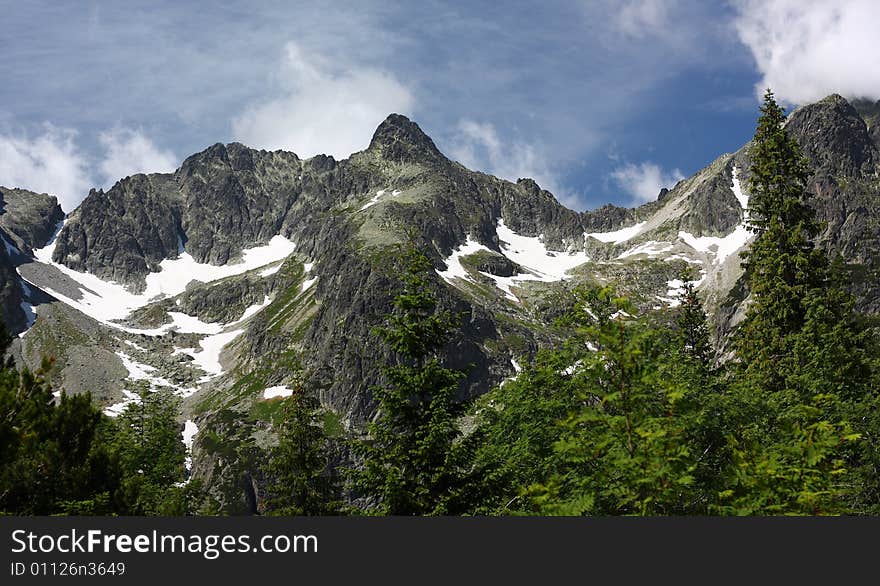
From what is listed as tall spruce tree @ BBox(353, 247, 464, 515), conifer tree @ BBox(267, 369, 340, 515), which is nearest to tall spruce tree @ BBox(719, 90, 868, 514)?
tall spruce tree @ BBox(353, 247, 464, 515)

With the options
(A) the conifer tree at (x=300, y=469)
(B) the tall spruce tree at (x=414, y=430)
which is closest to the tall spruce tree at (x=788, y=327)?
(B) the tall spruce tree at (x=414, y=430)

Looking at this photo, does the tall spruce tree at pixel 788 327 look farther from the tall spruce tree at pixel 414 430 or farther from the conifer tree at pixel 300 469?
the conifer tree at pixel 300 469

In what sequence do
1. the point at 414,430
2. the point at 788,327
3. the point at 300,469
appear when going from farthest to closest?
the point at 300,469 → the point at 788,327 → the point at 414,430

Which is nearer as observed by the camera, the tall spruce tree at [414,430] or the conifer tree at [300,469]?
the tall spruce tree at [414,430]

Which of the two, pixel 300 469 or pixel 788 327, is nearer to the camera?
pixel 788 327

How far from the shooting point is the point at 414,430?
21109 millimetres

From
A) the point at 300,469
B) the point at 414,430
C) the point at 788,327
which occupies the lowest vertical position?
the point at 414,430

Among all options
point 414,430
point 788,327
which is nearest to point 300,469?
point 414,430

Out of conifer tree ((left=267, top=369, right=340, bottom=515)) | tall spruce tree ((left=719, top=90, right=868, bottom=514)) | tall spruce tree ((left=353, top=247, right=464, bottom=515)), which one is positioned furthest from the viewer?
conifer tree ((left=267, top=369, right=340, bottom=515))

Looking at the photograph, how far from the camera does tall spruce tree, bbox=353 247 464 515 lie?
19.6 meters

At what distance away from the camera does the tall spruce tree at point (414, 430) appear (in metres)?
19.6

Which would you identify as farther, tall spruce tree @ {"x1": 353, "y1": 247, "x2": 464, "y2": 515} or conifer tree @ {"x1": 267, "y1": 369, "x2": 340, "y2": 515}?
conifer tree @ {"x1": 267, "y1": 369, "x2": 340, "y2": 515}

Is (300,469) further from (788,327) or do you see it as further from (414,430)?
(788,327)

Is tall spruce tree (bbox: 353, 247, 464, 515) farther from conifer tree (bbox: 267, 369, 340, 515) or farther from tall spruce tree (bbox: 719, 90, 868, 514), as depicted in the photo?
conifer tree (bbox: 267, 369, 340, 515)
